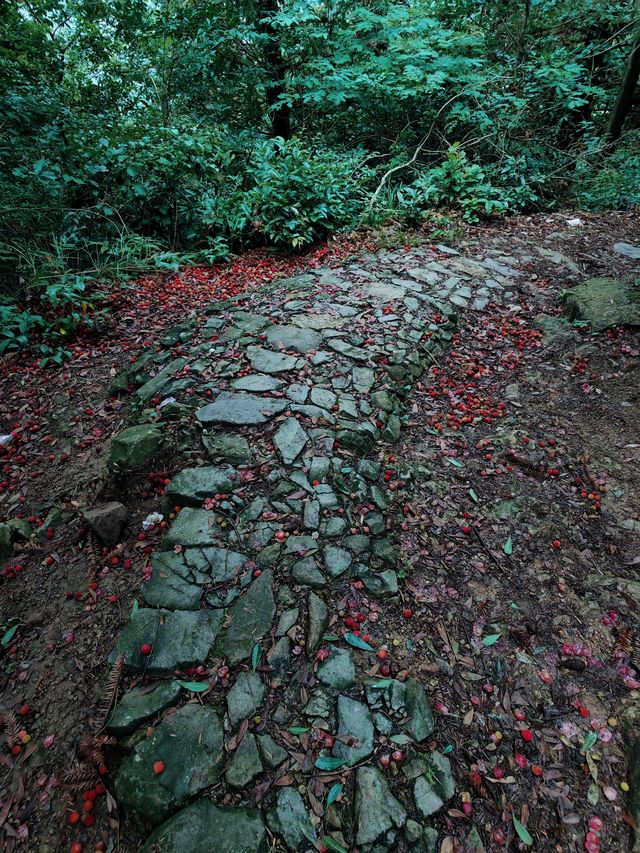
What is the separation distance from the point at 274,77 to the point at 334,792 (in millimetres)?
8899

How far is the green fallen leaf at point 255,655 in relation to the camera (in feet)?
6.41

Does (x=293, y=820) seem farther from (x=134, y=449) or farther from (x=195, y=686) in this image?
(x=134, y=449)

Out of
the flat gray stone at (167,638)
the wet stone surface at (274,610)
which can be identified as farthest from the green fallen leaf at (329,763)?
the flat gray stone at (167,638)

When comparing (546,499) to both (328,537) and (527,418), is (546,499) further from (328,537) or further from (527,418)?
(328,537)

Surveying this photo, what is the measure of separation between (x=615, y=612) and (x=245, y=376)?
2.84 meters

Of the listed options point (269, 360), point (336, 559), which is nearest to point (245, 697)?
point (336, 559)

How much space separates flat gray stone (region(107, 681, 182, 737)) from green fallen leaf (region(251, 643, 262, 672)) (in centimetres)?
32

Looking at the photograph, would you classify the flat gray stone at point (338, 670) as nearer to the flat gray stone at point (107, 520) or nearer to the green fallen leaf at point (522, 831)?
the green fallen leaf at point (522, 831)

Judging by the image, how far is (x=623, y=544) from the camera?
8.44 feet

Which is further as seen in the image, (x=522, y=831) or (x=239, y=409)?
(x=239, y=409)

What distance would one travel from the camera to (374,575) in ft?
7.74

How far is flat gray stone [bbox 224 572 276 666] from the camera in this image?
2006 millimetres

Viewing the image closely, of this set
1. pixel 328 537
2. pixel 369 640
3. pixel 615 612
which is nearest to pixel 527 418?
pixel 615 612

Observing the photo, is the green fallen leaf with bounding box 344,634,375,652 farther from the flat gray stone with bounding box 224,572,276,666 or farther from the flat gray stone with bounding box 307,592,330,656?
the flat gray stone with bounding box 224,572,276,666
